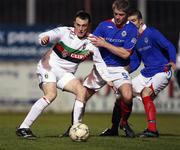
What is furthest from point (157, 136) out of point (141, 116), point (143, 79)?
point (141, 116)

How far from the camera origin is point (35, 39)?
24.0m

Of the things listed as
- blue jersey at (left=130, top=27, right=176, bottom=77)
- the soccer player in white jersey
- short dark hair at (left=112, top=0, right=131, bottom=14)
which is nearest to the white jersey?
the soccer player in white jersey

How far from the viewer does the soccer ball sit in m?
12.4

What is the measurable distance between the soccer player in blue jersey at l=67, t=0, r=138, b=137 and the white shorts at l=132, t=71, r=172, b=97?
44cm

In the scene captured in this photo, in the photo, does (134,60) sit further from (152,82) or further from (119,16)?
(119,16)

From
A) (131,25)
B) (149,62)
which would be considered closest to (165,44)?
(149,62)

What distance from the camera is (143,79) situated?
14125 mm

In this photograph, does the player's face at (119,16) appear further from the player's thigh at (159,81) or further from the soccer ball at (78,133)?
the soccer ball at (78,133)

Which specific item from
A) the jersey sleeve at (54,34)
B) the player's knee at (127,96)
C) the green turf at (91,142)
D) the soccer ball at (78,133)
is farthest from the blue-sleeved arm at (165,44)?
the soccer ball at (78,133)

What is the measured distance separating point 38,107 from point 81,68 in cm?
1010

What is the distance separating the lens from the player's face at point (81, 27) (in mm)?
13031

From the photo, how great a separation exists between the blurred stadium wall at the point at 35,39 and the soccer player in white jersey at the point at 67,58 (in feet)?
30.6

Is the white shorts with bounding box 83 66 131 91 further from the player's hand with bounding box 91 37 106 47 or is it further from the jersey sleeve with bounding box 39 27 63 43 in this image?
the jersey sleeve with bounding box 39 27 63 43

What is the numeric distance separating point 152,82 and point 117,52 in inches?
42.4
